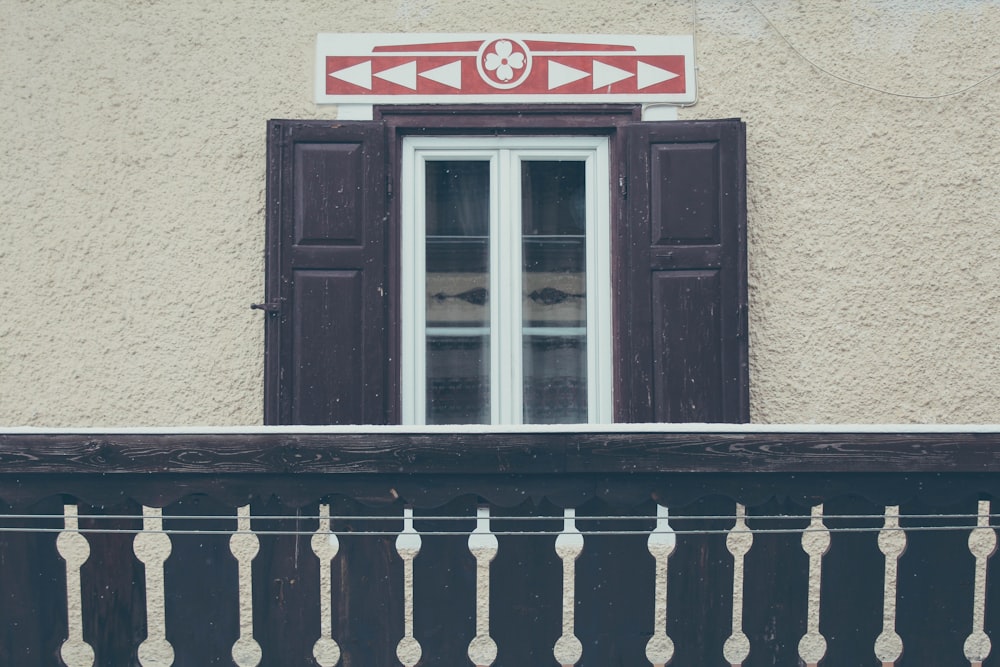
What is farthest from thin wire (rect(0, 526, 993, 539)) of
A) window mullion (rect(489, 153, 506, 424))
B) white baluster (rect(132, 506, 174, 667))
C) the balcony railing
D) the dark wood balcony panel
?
window mullion (rect(489, 153, 506, 424))

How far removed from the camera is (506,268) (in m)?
4.30

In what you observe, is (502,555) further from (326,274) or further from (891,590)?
(326,274)

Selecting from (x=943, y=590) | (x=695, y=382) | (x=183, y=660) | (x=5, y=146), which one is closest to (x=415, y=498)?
(x=183, y=660)

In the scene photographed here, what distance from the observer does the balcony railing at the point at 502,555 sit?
7.39 feet

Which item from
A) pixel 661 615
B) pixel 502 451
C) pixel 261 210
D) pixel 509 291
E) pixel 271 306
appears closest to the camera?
pixel 502 451

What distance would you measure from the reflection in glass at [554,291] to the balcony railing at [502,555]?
1.98m

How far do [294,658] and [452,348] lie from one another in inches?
83.9

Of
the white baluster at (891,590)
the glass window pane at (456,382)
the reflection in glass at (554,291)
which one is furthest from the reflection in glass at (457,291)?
the white baluster at (891,590)

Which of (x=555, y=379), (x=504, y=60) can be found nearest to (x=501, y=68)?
(x=504, y=60)

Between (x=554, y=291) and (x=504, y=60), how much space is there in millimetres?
1021

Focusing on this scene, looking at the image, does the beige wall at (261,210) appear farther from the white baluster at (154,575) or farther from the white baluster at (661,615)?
the white baluster at (661,615)

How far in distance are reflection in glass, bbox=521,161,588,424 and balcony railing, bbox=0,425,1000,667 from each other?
198cm

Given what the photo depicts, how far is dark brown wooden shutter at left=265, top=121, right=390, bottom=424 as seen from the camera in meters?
4.03

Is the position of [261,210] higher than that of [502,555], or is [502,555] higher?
[261,210]
